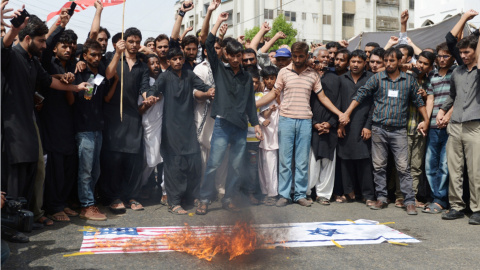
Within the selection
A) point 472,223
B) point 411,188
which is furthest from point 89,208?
point 472,223

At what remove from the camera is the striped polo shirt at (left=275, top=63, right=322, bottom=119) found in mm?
6754

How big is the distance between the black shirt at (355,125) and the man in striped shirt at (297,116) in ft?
0.62

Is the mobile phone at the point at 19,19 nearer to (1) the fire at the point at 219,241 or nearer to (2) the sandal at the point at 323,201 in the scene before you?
(1) the fire at the point at 219,241

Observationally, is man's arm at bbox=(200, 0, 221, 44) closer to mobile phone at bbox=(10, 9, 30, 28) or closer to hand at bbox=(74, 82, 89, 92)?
hand at bbox=(74, 82, 89, 92)

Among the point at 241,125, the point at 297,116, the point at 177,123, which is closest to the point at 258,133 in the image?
the point at 241,125

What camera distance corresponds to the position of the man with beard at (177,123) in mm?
6168

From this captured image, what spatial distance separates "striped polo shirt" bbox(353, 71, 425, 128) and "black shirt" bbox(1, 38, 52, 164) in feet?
14.1

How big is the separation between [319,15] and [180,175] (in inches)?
1698

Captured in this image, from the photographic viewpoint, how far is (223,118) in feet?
20.4

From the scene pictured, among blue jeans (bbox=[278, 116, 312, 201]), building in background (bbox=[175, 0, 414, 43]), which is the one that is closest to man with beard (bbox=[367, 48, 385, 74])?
blue jeans (bbox=[278, 116, 312, 201])

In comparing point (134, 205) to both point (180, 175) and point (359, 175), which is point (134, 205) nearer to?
point (180, 175)

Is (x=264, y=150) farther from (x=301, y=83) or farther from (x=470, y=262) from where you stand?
(x=470, y=262)

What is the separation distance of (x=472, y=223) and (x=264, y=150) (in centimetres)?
282

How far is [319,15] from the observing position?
153 feet
